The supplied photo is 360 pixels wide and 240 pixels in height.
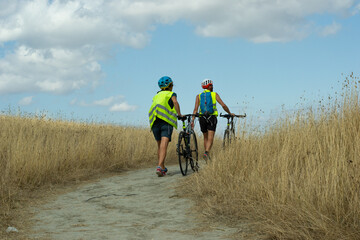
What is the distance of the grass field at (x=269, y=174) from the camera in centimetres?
490

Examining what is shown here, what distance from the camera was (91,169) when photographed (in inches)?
446

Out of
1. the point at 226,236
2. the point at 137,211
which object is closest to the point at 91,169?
the point at 137,211

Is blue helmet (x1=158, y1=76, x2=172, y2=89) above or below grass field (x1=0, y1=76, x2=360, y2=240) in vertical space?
above

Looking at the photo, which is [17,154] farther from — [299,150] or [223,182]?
[299,150]

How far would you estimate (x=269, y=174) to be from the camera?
20.8ft

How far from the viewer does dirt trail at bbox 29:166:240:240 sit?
5488 mm

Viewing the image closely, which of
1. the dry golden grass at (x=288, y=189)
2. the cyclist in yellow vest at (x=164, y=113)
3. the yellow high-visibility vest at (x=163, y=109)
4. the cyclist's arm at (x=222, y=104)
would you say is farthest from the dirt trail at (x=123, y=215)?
the cyclist's arm at (x=222, y=104)

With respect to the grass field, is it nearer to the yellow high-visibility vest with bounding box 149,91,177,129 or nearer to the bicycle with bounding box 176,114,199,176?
the bicycle with bounding box 176,114,199,176

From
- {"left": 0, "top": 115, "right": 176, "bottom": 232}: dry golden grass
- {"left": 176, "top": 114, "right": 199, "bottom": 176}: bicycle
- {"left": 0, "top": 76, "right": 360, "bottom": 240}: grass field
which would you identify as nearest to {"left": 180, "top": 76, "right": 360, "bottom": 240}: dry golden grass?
{"left": 0, "top": 76, "right": 360, "bottom": 240}: grass field

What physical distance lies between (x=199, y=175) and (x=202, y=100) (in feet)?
8.62

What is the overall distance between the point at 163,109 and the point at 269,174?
365 cm

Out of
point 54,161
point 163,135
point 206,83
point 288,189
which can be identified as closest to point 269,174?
point 288,189

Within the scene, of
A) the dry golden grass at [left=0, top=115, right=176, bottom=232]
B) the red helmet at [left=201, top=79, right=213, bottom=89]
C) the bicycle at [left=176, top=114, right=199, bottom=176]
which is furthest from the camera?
the red helmet at [left=201, top=79, right=213, bottom=89]

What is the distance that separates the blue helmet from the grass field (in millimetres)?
2049
